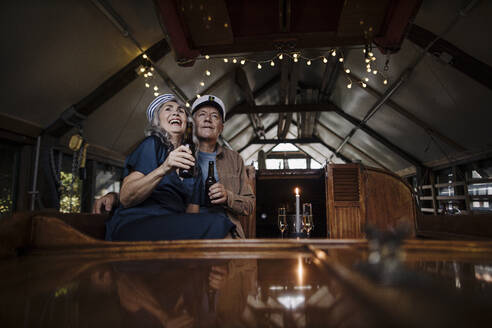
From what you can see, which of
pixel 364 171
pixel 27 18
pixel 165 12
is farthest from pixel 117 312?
pixel 27 18

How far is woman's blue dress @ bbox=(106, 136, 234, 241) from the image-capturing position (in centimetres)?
102

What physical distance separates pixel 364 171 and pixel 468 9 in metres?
2.02

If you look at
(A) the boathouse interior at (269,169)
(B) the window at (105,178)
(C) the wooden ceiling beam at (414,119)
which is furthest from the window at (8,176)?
(C) the wooden ceiling beam at (414,119)

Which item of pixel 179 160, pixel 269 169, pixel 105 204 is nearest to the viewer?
pixel 179 160

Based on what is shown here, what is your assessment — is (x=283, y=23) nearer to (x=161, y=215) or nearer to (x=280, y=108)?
(x=161, y=215)

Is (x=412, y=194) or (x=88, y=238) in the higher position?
(x=412, y=194)

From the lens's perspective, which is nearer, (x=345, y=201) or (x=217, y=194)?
(x=217, y=194)

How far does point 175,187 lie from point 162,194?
0.06m

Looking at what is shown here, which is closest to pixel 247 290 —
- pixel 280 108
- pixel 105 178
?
pixel 105 178

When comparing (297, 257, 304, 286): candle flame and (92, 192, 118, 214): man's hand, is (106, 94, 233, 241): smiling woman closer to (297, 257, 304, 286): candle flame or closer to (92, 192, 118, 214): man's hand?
(92, 192, 118, 214): man's hand

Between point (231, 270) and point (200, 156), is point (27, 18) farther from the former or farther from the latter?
point (231, 270)

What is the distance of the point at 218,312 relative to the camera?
29 centimetres

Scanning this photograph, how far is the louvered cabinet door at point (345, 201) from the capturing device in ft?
8.28

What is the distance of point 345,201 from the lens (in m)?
2.56
